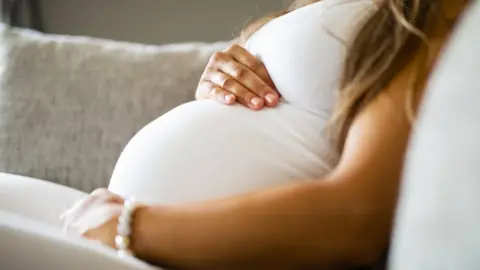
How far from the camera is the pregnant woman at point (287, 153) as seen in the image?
1.93ft

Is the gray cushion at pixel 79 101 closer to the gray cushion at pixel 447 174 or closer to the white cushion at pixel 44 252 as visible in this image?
the white cushion at pixel 44 252

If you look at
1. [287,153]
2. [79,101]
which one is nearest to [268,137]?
[287,153]

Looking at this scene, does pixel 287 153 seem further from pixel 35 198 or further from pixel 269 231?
pixel 35 198

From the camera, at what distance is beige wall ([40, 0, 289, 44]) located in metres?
2.10

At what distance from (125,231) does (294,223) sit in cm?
19

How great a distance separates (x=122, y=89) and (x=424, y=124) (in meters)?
0.92

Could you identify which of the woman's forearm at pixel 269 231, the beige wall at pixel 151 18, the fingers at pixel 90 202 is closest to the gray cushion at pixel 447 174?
the woman's forearm at pixel 269 231

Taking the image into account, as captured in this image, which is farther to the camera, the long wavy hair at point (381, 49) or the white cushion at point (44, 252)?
the long wavy hair at point (381, 49)

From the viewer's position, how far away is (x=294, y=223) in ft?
1.89

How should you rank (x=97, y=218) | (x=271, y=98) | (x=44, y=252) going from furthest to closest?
(x=271, y=98) < (x=97, y=218) < (x=44, y=252)

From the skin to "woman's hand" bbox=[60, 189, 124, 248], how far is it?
3.1 inches

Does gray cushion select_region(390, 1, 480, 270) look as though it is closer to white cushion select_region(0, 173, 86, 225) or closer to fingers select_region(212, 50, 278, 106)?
fingers select_region(212, 50, 278, 106)

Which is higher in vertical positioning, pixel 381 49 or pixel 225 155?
pixel 381 49

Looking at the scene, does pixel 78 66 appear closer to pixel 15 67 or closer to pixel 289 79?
pixel 15 67
